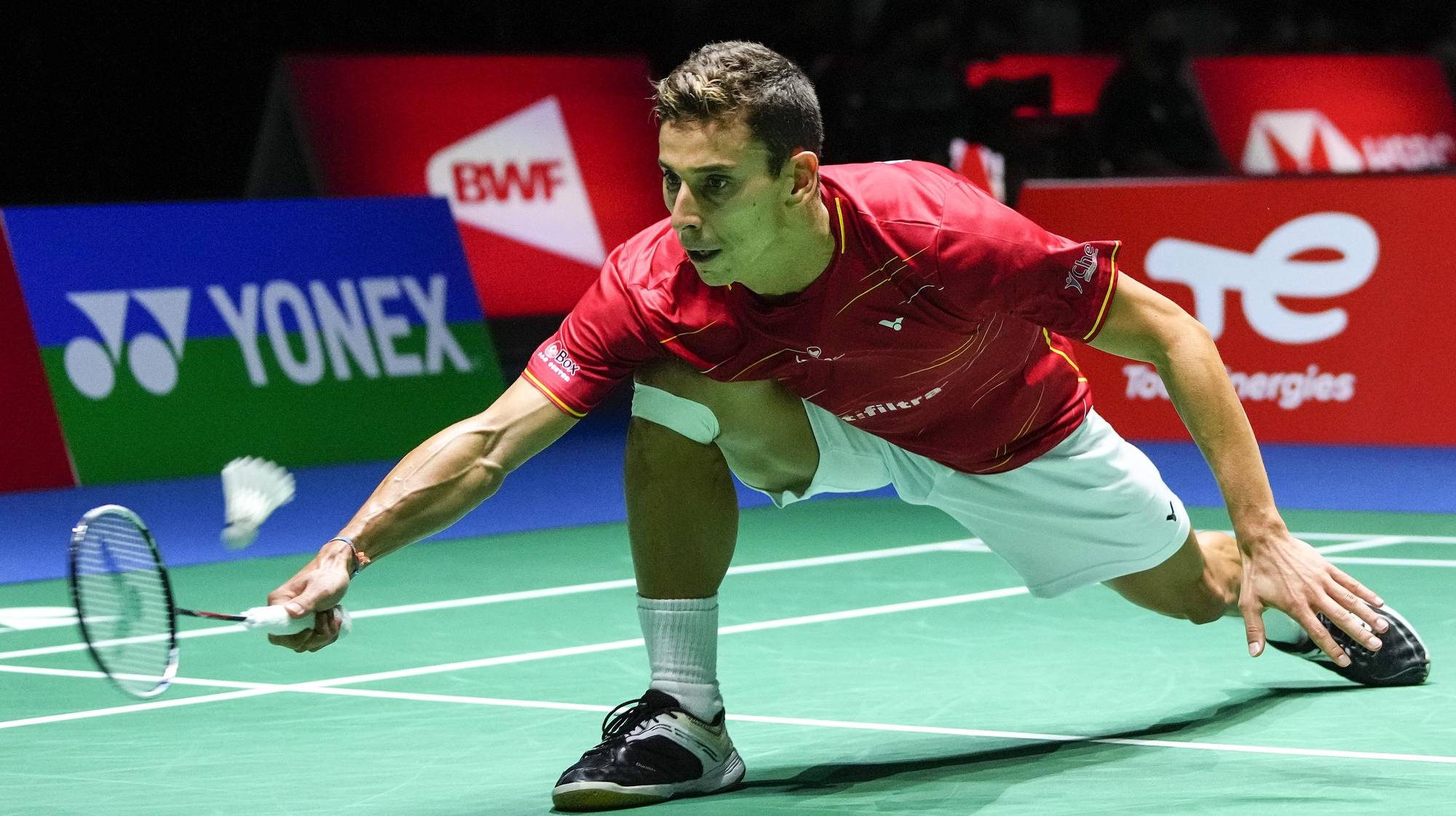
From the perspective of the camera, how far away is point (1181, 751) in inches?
170

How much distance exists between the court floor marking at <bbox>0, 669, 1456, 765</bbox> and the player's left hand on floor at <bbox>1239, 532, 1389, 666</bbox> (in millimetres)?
521

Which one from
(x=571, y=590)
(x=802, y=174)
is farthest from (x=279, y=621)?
(x=571, y=590)

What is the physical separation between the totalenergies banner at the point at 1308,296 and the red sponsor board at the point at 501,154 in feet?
12.5

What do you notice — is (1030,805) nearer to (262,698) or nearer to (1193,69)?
(262,698)

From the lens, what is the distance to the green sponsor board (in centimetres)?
915

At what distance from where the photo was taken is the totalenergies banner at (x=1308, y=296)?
9.20 metres

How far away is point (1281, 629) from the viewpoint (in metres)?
4.99

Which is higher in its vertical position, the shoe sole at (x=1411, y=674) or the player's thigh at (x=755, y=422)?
the player's thigh at (x=755, y=422)

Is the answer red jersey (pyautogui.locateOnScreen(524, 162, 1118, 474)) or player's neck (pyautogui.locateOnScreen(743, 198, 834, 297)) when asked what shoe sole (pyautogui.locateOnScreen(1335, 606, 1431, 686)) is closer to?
red jersey (pyautogui.locateOnScreen(524, 162, 1118, 474))

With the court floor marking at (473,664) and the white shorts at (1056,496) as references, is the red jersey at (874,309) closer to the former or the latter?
the white shorts at (1056,496)

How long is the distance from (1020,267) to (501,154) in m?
9.01

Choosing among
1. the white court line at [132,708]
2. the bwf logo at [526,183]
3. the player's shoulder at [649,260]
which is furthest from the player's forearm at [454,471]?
the bwf logo at [526,183]

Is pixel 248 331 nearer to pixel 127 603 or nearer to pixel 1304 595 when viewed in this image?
pixel 127 603

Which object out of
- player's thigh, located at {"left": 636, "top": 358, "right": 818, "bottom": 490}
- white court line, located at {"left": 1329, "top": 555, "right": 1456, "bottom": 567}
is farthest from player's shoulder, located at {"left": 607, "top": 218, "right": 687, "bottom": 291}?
white court line, located at {"left": 1329, "top": 555, "right": 1456, "bottom": 567}
